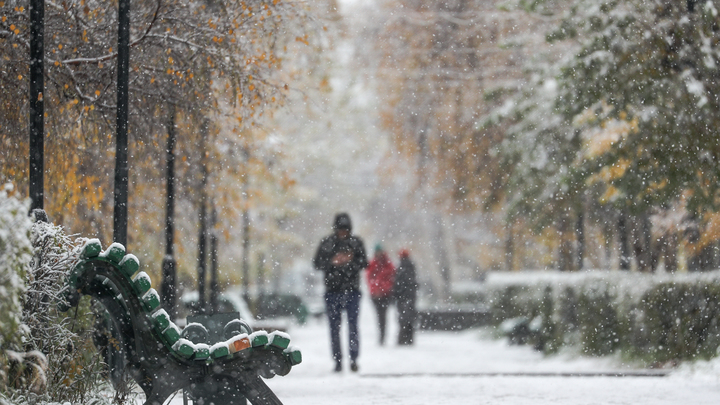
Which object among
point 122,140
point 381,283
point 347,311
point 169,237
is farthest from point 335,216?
point 122,140

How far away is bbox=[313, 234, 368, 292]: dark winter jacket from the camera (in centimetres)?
1195

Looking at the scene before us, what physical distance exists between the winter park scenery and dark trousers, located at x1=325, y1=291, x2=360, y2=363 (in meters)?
0.03

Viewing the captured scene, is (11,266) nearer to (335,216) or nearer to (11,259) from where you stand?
(11,259)

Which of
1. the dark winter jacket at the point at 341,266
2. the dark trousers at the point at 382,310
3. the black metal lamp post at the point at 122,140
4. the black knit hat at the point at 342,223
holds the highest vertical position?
the black metal lamp post at the point at 122,140

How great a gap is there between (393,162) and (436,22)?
7.22 meters

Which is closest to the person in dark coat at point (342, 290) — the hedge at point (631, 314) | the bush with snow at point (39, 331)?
the hedge at point (631, 314)

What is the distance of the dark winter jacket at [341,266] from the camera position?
11.9 metres

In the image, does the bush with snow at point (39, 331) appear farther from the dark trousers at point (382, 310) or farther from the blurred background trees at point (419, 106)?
the dark trousers at point (382, 310)

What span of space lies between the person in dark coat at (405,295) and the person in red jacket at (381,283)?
0.93 ft

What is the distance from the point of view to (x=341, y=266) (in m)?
12.0

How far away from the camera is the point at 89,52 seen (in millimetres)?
9180

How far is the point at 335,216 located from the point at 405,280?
4.97 meters

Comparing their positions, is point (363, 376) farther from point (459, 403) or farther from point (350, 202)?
point (350, 202)

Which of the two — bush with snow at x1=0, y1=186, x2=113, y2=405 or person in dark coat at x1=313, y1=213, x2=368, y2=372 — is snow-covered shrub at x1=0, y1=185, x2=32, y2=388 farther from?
person in dark coat at x1=313, y1=213, x2=368, y2=372
